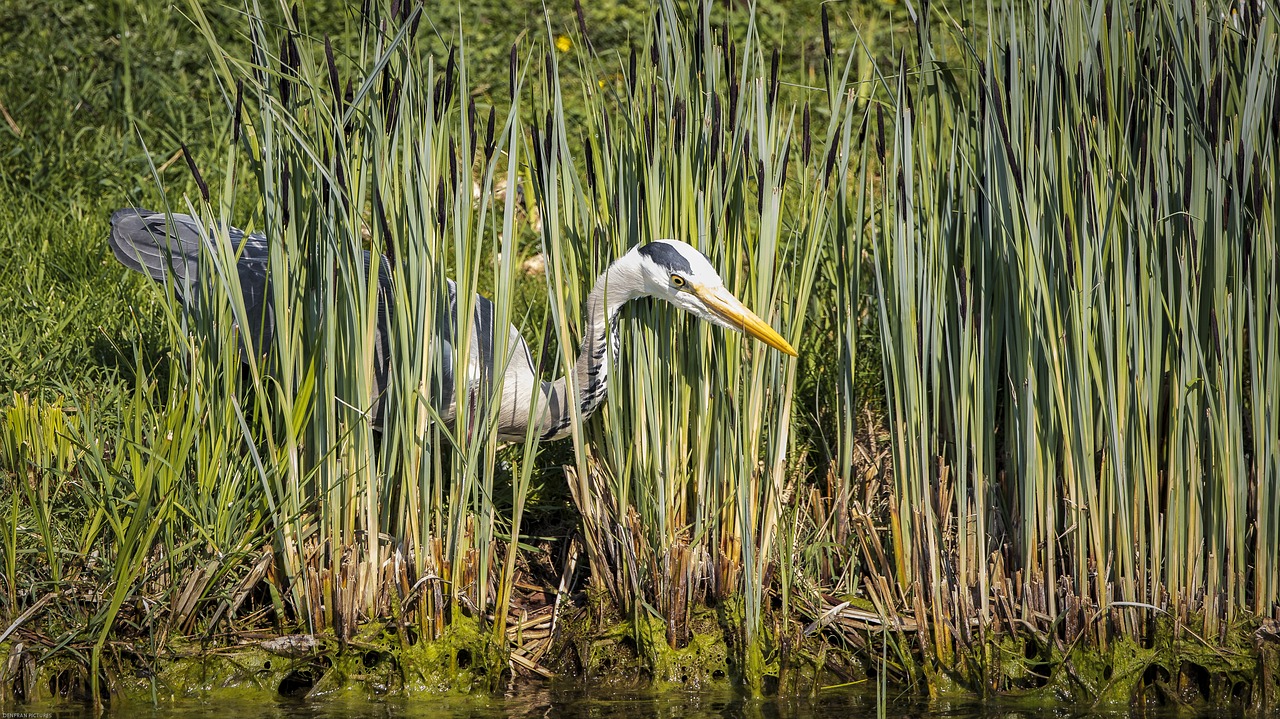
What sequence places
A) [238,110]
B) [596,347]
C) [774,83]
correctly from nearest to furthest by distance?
[238,110], [774,83], [596,347]

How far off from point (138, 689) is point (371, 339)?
0.95 meters

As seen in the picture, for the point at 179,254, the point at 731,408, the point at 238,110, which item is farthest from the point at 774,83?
the point at 179,254

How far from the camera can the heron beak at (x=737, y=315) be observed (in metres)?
2.69

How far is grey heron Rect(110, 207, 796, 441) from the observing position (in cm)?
268

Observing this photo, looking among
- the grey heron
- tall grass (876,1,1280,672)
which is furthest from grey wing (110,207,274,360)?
tall grass (876,1,1280,672)

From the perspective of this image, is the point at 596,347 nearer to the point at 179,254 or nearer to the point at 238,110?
the point at 238,110

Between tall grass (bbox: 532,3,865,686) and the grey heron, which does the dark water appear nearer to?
tall grass (bbox: 532,3,865,686)

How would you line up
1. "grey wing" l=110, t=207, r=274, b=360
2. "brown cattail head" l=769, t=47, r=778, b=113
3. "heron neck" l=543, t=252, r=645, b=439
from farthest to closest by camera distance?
"grey wing" l=110, t=207, r=274, b=360 → "heron neck" l=543, t=252, r=645, b=439 → "brown cattail head" l=769, t=47, r=778, b=113

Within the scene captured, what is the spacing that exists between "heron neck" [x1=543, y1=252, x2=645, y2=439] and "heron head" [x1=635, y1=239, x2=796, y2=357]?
2.0 inches

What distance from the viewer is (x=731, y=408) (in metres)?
2.80

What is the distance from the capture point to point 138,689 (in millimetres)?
2723

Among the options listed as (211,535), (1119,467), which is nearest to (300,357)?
(211,535)

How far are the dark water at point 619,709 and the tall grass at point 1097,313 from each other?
157 millimetres

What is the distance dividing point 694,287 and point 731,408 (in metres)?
0.31
